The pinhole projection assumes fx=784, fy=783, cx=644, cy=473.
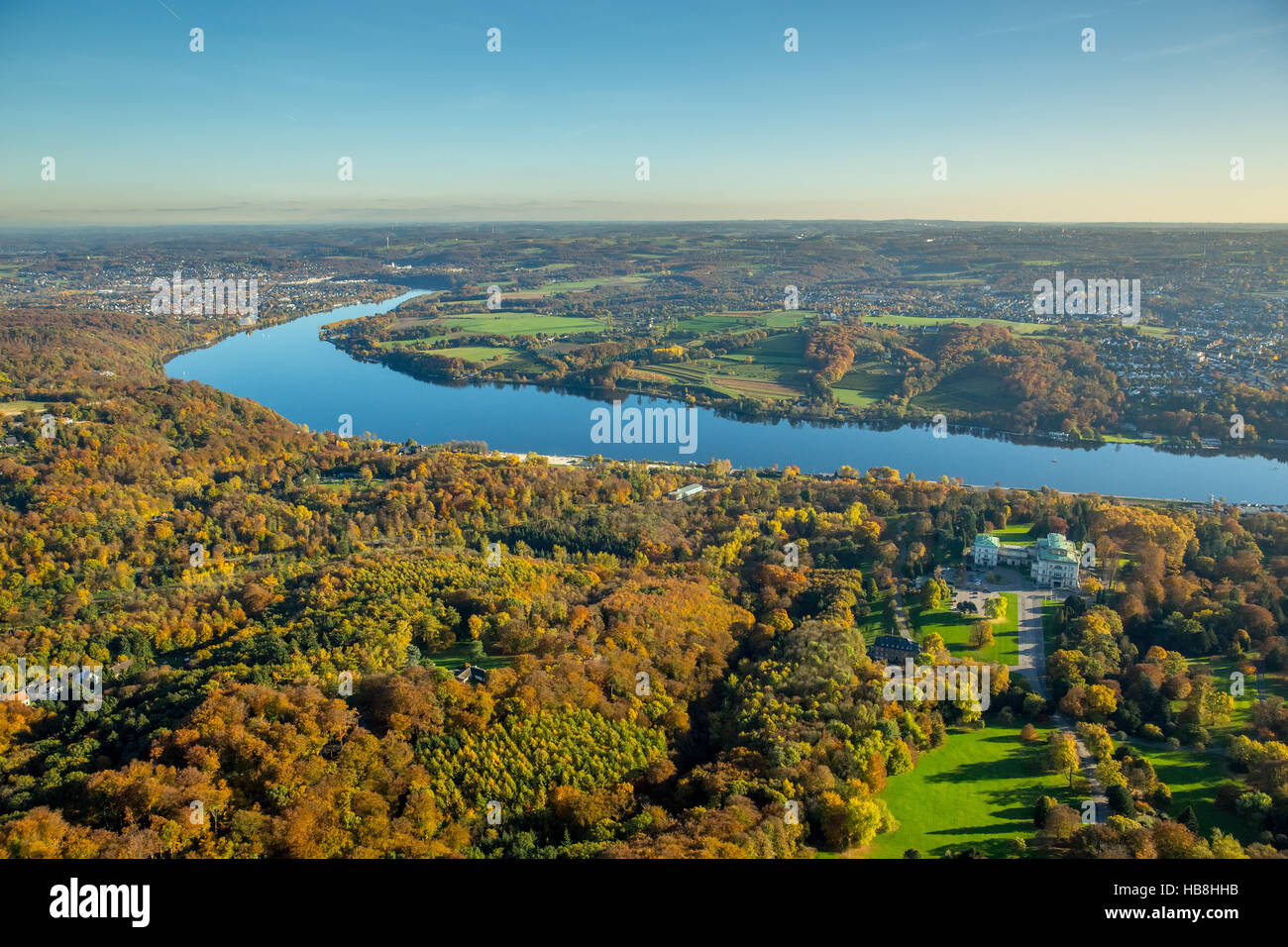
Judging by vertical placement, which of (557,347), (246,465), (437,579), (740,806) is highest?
(557,347)

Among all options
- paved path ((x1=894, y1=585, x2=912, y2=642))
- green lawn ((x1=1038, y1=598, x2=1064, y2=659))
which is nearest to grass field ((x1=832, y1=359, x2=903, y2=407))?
paved path ((x1=894, y1=585, x2=912, y2=642))

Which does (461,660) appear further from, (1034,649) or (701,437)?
(701,437)

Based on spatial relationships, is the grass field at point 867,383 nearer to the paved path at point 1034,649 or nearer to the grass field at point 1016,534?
the grass field at point 1016,534

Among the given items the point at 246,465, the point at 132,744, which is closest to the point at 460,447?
the point at 246,465

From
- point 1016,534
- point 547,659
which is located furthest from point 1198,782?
point 1016,534

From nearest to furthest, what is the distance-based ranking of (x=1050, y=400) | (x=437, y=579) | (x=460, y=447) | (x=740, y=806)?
(x=740, y=806) < (x=437, y=579) < (x=460, y=447) < (x=1050, y=400)
